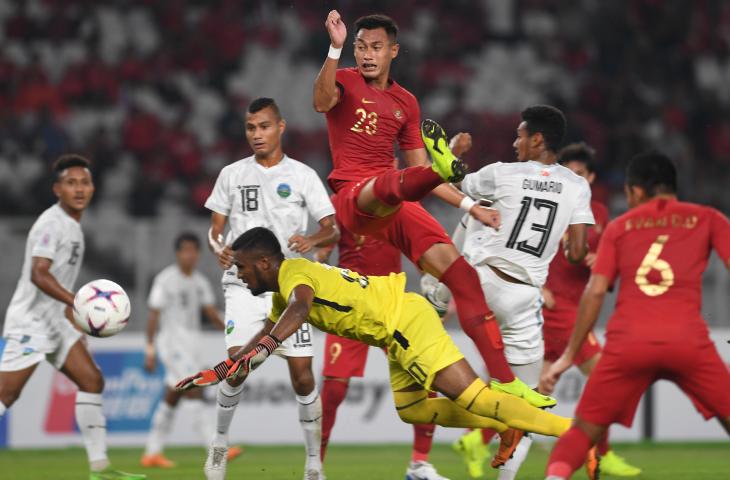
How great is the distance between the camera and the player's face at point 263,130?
8.66 meters

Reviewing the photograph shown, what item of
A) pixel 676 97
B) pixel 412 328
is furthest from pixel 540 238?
pixel 676 97

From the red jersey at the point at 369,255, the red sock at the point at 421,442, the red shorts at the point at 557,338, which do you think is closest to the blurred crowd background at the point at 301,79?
the red shorts at the point at 557,338

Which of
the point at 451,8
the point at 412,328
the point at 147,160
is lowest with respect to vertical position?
the point at 412,328

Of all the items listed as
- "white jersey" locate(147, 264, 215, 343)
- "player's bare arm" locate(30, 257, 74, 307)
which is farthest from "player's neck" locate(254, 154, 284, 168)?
"white jersey" locate(147, 264, 215, 343)

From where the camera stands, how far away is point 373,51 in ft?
26.5

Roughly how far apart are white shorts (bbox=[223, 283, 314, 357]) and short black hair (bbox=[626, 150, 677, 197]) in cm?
299

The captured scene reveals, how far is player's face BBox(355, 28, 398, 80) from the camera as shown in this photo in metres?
8.07

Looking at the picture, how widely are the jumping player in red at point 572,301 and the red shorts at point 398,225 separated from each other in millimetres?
2553

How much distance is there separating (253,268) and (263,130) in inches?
83.7

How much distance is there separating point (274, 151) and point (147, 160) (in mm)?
10272

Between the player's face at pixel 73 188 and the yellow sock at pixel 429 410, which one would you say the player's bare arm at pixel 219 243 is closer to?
the player's face at pixel 73 188

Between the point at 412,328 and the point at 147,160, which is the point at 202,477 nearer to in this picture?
the point at 412,328

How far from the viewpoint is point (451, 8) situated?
2122 centimetres

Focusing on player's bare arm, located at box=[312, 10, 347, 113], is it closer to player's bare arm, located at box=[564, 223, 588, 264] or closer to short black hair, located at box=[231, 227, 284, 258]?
short black hair, located at box=[231, 227, 284, 258]
